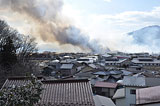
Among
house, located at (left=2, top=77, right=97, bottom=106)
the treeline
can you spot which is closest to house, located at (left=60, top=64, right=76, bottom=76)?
the treeline

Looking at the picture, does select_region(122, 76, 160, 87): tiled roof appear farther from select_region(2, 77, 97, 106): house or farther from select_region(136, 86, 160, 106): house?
select_region(2, 77, 97, 106): house

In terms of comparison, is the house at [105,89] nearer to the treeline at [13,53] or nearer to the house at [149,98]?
the treeline at [13,53]

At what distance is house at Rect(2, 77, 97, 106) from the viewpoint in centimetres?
536

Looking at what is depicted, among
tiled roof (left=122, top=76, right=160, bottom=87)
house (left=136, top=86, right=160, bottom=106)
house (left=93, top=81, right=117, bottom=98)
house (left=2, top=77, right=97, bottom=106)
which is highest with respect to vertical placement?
house (left=2, top=77, right=97, bottom=106)

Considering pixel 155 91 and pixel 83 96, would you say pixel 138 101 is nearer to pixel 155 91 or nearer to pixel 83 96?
pixel 155 91

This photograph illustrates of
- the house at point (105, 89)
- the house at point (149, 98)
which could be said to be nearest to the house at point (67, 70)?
the house at point (105, 89)

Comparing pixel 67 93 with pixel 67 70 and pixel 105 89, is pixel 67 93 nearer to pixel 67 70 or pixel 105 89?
pixel 105 89

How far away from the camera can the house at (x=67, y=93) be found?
5.36 m

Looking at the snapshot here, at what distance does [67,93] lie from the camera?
585 centimetres

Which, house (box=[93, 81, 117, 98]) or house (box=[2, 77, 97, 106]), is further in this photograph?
house (box=[93, 81, 117, 98])

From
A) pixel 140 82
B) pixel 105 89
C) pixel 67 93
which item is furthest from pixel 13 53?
pixel 67 93

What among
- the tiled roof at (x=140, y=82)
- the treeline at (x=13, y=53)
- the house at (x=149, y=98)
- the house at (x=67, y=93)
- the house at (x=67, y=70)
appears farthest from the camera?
the house at (x=67, y=70)

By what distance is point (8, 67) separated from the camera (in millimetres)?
18641

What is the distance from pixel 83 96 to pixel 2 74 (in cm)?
1298
